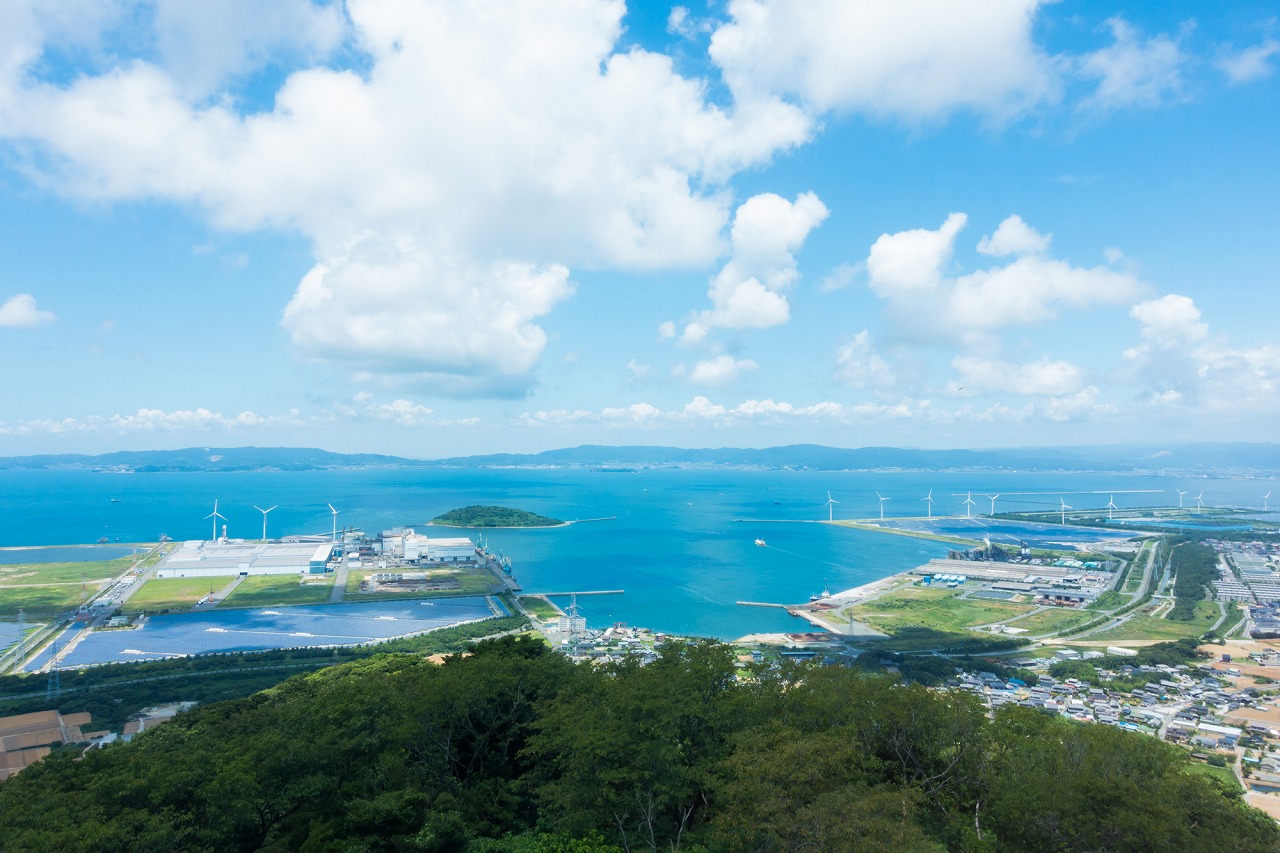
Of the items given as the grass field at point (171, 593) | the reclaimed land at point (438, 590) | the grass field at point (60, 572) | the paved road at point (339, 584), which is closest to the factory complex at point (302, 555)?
the paved road at point (339, 584)

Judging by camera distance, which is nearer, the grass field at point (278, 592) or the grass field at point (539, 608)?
the grass field at point (539, 608)

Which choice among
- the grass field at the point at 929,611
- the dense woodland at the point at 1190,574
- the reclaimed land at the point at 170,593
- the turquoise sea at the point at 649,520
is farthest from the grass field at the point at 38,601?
the dense woodland at the point at 1190,574

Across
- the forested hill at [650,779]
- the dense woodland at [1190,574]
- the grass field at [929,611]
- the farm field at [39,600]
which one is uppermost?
the forested hill at [650,779]


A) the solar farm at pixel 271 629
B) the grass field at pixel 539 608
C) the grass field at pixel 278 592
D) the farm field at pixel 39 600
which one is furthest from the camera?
the grass field at pixel 278 592

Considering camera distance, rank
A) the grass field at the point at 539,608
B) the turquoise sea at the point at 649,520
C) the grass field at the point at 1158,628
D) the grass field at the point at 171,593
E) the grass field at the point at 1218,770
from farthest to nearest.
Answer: the turquoise sea at the point at 649,520 < the grass field at the point at 171,593 < the grass field at the point at 539,608 < the grass field at the point at 1158,628 < the grass field at the point at 1218,770

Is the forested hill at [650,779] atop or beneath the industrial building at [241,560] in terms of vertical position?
atop

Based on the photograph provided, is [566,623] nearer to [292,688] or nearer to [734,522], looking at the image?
[292,688]

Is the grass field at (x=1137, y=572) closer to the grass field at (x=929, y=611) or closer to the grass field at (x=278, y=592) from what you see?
the grass field at (x=929, y=611)

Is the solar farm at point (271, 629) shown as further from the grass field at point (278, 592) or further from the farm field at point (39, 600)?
the farm field at point (39, 600)

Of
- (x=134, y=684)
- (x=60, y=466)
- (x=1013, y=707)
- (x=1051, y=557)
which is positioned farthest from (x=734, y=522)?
(x=60, y=466)
